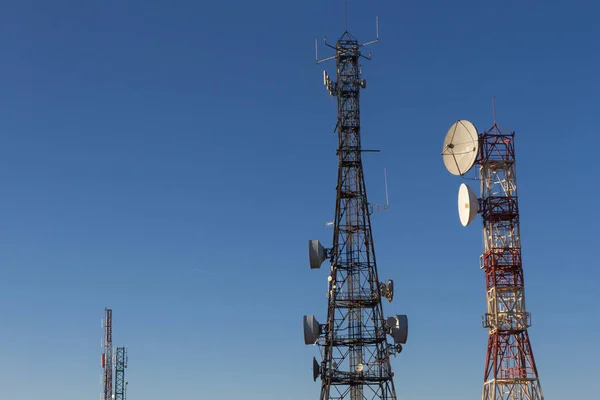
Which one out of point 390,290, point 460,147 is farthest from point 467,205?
point 390,290

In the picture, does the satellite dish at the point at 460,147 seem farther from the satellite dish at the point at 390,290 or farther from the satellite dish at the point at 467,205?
the satellite dish at the point at 390,290

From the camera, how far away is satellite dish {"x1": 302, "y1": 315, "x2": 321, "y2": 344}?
313ft

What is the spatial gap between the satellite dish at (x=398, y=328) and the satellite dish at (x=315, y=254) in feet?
28.7

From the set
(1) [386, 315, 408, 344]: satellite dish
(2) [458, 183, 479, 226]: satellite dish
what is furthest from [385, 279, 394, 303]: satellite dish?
(2) [458, 183, 479, 226]: satellite dish

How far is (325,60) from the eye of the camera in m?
103

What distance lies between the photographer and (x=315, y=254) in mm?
96250

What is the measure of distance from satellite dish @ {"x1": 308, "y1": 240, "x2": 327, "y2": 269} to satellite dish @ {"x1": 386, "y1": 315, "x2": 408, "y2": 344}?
8756 mm

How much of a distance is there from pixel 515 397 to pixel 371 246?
2876 cm

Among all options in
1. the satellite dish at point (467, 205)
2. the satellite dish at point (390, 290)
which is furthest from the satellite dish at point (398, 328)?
the satellite dish at point (467, 205)

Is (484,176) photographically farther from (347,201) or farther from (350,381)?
(350,381)

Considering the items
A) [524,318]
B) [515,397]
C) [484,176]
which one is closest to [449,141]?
[484,176]

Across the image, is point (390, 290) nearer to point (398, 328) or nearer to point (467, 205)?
point (398, 328)

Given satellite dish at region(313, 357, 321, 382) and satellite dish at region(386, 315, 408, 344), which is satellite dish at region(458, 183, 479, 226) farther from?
satellite dish at region(313, 357, 321, 382)

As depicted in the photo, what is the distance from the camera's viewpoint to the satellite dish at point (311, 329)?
313ft
